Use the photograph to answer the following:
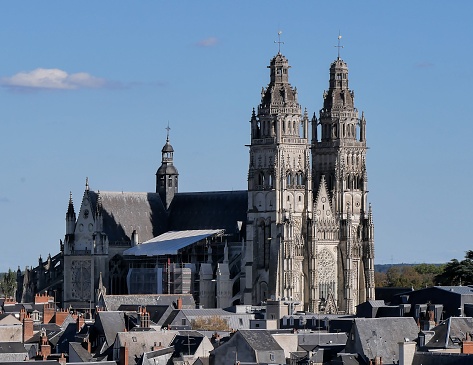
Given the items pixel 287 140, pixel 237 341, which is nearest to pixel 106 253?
pixel 287 140

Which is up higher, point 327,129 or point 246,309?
point 327,129

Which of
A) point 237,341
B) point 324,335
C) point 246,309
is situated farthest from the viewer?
point 246,309

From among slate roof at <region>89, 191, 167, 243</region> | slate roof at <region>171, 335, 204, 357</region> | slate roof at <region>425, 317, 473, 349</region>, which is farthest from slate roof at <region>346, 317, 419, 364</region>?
slate roof at <region>89, 191, 167, 243</region>

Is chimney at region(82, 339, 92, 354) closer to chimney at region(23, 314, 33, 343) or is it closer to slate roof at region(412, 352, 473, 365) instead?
chimney at region(23, 314, 33, 343)

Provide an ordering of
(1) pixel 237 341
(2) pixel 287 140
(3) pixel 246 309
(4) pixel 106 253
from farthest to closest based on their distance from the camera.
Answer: (4) pixel 106 253
(2) pixel 287 140
(3) pixel 246 309
(1) pixel 237 341

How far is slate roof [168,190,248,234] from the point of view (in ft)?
526

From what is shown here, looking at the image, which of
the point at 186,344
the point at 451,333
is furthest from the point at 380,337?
the point at 186,344

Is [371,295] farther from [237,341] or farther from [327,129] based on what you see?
[237,341]

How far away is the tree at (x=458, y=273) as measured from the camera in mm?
146125

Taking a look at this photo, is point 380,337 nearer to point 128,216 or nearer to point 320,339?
point 320,339

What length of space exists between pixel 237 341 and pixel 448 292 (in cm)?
2855

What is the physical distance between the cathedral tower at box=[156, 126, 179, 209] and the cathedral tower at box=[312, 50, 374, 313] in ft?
48.4

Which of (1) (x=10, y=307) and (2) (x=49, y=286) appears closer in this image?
(1) (x=10, y=307)

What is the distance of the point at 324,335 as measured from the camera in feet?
336
